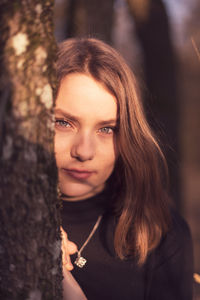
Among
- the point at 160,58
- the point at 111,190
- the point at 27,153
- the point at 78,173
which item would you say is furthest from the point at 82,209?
the point at 160,58

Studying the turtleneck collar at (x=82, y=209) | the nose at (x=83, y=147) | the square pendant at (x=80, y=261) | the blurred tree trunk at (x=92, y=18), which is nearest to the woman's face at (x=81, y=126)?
the nose at (x=83, y=147)

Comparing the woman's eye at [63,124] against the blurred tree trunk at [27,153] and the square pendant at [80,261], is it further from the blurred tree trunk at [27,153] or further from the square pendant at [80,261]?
the square pendant at [80,261]

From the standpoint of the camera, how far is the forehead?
1854 mm

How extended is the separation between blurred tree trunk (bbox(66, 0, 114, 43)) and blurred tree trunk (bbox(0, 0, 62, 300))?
9.18 ft

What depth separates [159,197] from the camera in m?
2.48

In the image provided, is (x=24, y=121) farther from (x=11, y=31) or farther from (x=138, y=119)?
(x=138, y=119)

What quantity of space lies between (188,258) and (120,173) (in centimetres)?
80

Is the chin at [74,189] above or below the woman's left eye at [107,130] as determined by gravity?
below

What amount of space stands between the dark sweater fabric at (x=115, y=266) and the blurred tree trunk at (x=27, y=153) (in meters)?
0.94

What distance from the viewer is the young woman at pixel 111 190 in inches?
75.2

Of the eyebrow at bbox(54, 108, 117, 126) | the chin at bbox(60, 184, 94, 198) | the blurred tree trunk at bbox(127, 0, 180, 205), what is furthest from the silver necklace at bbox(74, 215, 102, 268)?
the blurred tree trunk at bbox(127, 0, 180, 205)

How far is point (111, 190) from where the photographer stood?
249 centimetres

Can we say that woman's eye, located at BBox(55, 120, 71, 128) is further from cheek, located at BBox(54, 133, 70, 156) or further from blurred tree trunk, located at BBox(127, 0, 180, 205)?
blurred tree trunk, located at BBox(127, 0, 180, 205)

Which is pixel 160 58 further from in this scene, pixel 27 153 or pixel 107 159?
pixel 27 153
